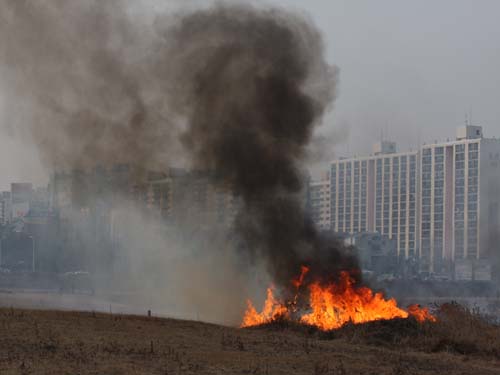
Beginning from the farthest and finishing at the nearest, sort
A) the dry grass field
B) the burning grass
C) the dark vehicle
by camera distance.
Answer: the dark vehicle, the burning grass, the dry grass field

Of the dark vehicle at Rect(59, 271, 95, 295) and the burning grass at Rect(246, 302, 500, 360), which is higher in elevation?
the burning grass at Rect(246, 302, 500, 360)

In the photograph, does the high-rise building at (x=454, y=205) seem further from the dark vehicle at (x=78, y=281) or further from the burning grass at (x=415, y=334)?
the burning grass at (x=415, y=334)

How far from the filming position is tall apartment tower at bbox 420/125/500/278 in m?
170

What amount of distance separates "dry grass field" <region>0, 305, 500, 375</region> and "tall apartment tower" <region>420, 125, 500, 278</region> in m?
120

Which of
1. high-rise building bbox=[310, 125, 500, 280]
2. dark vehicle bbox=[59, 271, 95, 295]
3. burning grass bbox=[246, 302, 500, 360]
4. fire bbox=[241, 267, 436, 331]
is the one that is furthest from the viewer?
high-rise building bbox=[310, 125, 500, 280]

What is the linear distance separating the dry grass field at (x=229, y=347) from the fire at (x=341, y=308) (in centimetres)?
196

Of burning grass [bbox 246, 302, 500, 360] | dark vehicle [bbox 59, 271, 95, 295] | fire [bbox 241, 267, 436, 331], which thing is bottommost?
dark vehicle [bbox 59, 271, 95, 295]

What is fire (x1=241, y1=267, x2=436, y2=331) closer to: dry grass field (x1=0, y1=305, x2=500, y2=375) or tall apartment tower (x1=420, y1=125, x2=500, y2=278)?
dry grass field (x1=0, y1=305, x2=500, y2=375)

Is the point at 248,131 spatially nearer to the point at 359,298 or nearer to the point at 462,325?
the point at 359,298

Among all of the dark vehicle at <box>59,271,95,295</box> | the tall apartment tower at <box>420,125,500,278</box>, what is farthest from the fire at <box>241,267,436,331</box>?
the tall apartment tower at <box>420,125,500,278</box>

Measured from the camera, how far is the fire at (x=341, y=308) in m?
48.3

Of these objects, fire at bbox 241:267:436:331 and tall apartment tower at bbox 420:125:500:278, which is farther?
tall apartment tower at bbox 420:125:500:278

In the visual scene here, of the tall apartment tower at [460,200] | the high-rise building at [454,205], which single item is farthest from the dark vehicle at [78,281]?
the tall apartment tower at [460,200]

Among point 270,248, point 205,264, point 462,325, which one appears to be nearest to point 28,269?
point 205,264
